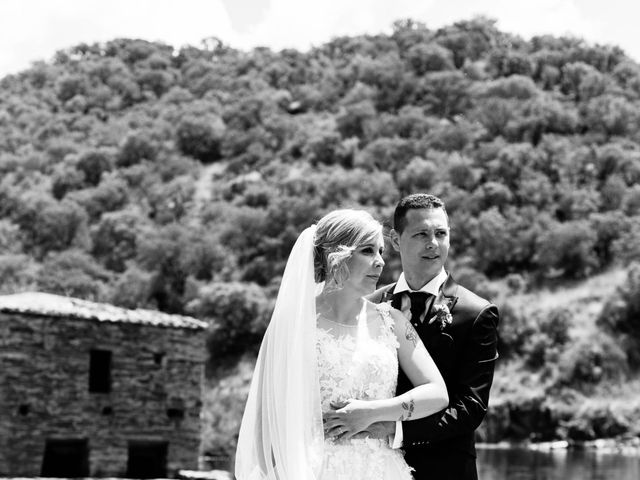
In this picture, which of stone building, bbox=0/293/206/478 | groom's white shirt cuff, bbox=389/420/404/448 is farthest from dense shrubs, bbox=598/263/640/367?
groom's white shirt cuff, bbox=389/420/404/448

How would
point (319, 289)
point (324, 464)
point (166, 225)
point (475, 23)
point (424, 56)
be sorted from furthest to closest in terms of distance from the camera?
point (475, 23) → point (424, 56) → point (166, 225) → point (319, 289) → point (324, 464)

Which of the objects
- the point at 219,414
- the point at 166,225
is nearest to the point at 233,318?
the point at 219,414

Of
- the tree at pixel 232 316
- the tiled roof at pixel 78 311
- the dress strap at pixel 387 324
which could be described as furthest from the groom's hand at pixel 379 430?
the tree at pixel 232 316

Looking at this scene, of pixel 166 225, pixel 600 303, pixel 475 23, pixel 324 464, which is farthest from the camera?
pixel 475 23

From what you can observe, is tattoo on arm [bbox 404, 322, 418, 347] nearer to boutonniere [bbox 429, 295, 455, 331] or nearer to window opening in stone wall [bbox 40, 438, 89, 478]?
boutonniere [bbox 429, 295, 455, 331]

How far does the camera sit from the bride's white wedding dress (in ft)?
12.0

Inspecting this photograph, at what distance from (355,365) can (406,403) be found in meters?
0.24

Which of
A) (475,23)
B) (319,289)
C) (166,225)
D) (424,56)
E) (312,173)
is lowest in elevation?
(319,289)

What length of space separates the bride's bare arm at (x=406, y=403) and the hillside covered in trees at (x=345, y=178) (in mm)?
37381

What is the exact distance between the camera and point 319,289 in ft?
12.8

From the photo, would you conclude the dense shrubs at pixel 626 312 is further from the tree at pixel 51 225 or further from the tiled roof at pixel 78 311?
the tree at pixel 51 225

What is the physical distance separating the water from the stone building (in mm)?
10951

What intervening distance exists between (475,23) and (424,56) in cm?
1144

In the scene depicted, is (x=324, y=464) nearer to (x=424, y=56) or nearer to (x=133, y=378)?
(x=133, y=378)
